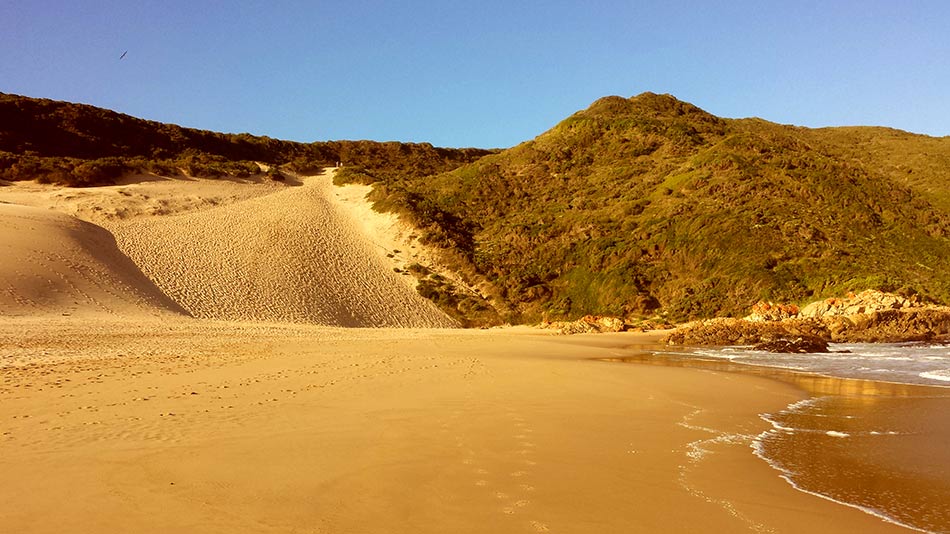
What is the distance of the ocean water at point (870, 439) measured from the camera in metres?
5.15

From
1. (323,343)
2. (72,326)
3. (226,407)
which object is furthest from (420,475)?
(72,326)

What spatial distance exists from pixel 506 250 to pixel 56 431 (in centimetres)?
3268

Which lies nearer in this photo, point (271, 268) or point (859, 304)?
point (859, 304)

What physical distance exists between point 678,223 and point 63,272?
2973cm

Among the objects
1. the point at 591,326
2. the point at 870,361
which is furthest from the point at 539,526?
the point at 591,326

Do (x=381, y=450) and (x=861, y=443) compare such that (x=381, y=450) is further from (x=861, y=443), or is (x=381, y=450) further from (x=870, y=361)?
(x=870, y=361)

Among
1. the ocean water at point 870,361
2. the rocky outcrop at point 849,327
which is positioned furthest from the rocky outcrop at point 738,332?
the ocean water at point 870,361

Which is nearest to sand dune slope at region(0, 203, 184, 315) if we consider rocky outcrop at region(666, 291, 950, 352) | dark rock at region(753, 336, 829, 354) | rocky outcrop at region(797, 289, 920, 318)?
rocky outcrop at region(666, 291, 950, 352)

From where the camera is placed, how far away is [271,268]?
3184 centimetres

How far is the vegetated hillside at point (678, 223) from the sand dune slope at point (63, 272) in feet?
57.4

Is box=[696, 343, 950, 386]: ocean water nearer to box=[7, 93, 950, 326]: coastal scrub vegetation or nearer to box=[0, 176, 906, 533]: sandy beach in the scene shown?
box=[0, 176, 906, 533]: sandy beach

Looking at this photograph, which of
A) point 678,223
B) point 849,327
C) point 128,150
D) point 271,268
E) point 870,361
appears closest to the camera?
point 870,361

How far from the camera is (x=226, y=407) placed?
26.8 ft

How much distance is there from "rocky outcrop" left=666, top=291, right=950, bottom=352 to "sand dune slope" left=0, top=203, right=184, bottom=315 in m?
20.6
